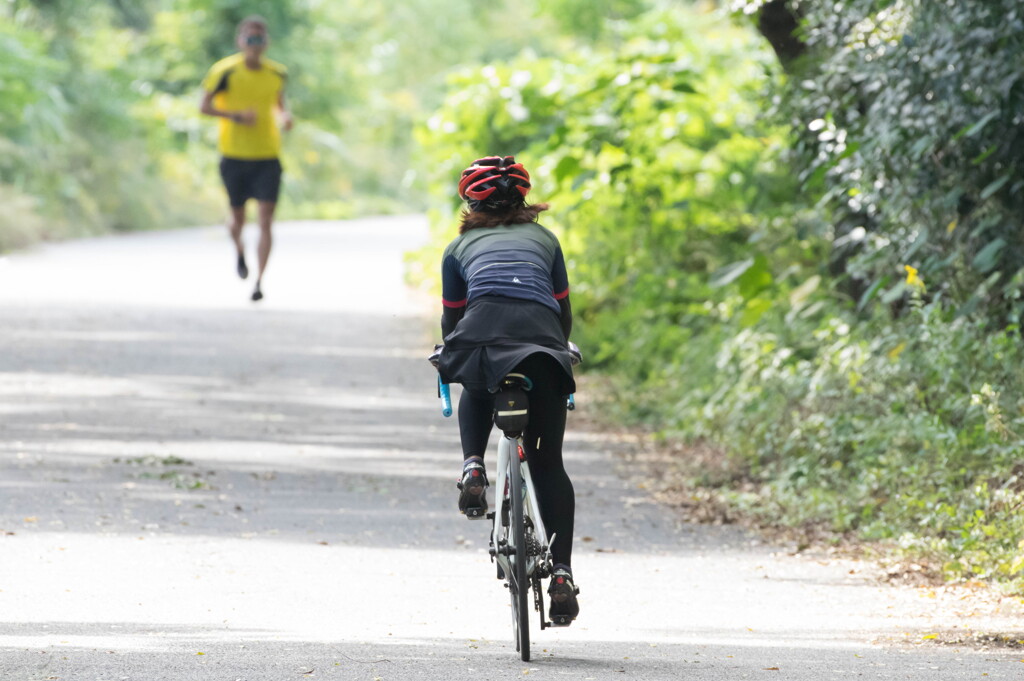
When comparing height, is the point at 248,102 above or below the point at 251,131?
above

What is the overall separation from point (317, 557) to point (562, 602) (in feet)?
7.07

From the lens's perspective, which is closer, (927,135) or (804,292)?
(927,135)

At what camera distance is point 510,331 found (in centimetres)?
571

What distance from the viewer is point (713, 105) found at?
14.6 meters

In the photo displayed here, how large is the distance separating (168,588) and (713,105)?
8945mm

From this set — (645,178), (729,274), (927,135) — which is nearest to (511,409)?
(927,135)

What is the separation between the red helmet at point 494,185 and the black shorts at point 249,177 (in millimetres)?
9202

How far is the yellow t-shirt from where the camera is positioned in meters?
14.8

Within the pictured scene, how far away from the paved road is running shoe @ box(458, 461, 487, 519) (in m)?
0.49

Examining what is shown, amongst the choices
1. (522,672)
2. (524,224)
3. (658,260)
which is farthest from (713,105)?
(522,672)

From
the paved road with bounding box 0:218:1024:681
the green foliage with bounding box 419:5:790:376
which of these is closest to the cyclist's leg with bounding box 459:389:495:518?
the paved road with bounding box 0:218:1024:681

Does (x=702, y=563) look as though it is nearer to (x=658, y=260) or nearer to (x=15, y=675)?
(x=15, y=675)

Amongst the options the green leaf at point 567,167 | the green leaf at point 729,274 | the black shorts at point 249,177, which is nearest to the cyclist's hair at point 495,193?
the green leaf at point 729,274

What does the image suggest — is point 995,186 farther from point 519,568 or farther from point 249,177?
point 249,177
